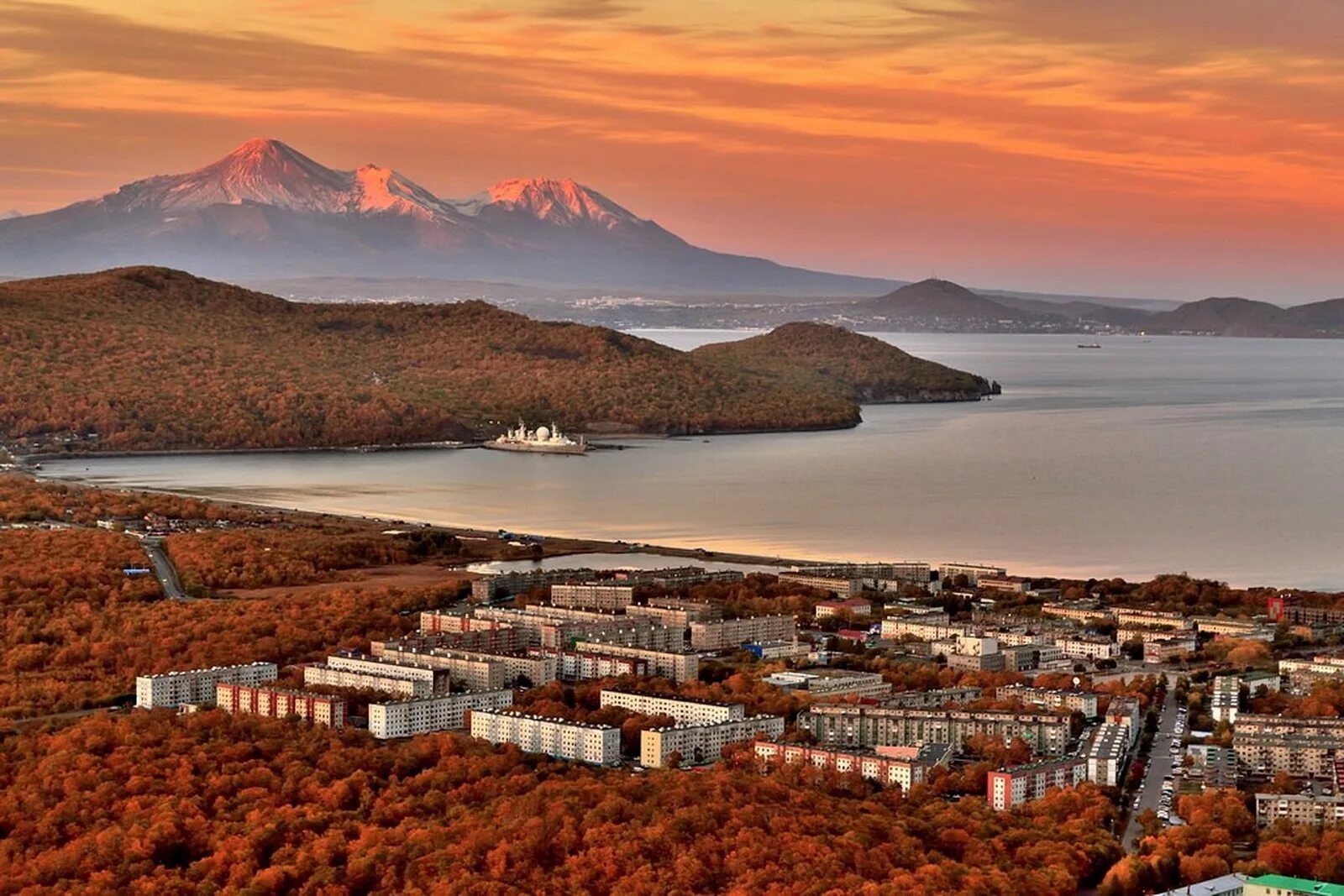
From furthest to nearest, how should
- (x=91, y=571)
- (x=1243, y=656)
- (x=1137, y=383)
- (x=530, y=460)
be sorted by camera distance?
(x=1137, y=383)
(x=530, y=460)
(x=91, y=571)
(x=1243, y=656)

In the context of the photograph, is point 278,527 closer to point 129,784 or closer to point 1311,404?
point 129,784

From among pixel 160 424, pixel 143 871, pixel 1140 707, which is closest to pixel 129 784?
pixel 143 871

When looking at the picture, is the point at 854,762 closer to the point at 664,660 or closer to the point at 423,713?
the point at 423,713

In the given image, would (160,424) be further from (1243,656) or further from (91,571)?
(1243,656)

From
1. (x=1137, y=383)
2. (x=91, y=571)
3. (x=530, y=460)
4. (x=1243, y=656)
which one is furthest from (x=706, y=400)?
(x=1243, y=656)

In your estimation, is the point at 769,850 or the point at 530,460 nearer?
the point at 769,850

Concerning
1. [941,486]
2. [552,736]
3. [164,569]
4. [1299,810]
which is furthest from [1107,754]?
[941,486]

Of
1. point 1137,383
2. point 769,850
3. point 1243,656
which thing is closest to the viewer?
point 769,850
